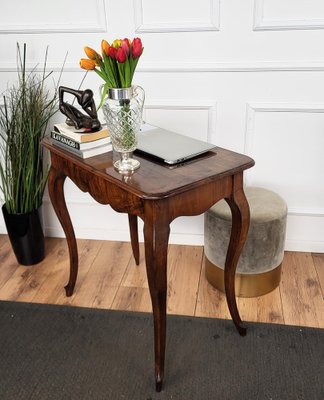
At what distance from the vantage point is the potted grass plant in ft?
6.59

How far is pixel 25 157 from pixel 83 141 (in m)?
0.65

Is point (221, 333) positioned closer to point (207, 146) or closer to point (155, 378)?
point (155, 378)

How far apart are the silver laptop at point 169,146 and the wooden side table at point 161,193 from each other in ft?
0.08

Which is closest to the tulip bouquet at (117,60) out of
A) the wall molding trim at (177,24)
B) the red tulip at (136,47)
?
the red tulip at (136,47)

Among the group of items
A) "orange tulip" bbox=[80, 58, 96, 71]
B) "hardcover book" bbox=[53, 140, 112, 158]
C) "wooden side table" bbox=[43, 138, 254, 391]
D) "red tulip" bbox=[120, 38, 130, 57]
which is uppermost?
"red tulip" bbox=[120, 38, 130, 57]

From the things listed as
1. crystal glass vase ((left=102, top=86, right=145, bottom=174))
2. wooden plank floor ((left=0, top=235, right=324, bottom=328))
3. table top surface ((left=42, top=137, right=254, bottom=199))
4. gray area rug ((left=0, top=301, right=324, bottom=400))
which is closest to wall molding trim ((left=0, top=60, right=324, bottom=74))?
table top surface ((left=42, top=137, right=254, bottom=199))

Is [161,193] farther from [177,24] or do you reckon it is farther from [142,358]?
[177,24]

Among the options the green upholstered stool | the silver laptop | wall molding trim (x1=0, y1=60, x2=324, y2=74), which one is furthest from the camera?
wall molding trim (x1=0, y1=60, x2=324, y2=74)

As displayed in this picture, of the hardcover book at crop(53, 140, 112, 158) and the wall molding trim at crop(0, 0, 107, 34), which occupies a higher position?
the wall molding trim at crop(0, 0, 107, 34)

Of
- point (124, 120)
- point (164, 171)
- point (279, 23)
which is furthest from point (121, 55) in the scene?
point (279, 23)

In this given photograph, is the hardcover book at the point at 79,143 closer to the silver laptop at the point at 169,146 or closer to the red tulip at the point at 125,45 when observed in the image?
the silver laptop at the point at 169,146

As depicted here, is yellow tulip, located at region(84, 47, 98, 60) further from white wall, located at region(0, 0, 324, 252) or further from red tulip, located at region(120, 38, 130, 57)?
white wall, located at region(0, 0, 324, 252)

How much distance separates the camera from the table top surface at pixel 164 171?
1275 millimetres

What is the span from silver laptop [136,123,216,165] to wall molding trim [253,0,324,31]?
0.65 m
